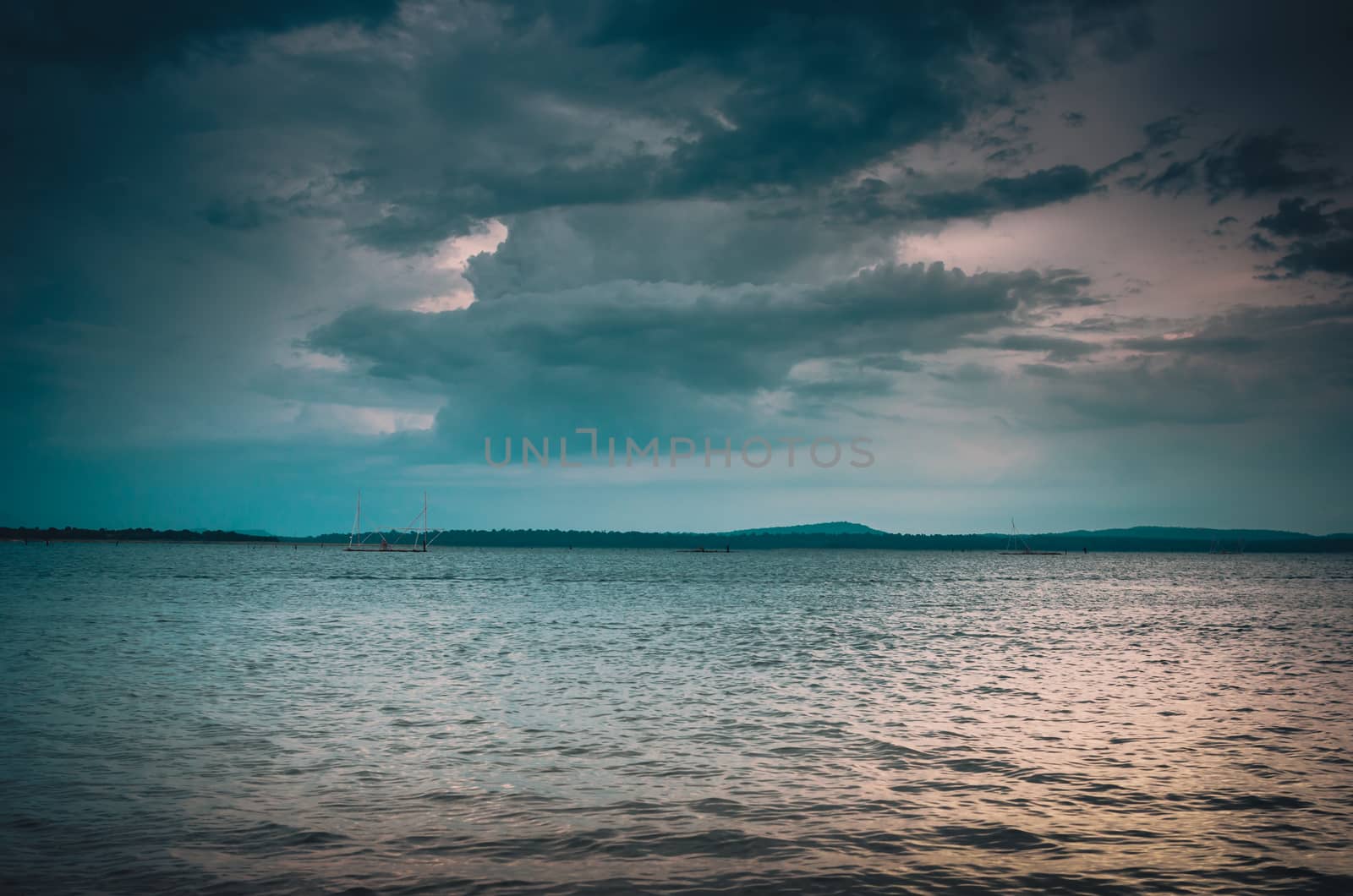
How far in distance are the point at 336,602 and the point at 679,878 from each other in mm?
77590

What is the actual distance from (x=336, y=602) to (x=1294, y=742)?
252 feet

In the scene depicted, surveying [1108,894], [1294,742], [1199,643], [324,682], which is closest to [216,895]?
[1108,894]

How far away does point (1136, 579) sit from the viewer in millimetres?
170500

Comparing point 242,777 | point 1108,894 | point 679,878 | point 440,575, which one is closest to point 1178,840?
point 1108,894

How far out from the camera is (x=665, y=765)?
21656 millimetres

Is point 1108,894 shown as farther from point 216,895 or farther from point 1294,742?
point 1294,742

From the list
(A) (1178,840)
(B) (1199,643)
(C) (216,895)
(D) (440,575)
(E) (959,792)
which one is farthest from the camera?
(D) (440,575)

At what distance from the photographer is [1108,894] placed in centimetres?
1366

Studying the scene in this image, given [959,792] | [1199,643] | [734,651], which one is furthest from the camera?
[1199,643]

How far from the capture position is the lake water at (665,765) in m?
14.7

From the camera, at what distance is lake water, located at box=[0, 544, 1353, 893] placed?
14719 mm

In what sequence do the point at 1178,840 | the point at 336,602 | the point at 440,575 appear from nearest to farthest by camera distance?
1. the point at 1178,840
2. the point at 336,602
3. the point at 440,575

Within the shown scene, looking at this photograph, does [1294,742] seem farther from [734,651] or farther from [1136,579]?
[1136,579]

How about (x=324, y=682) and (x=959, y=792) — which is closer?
(x=959, y=792)
